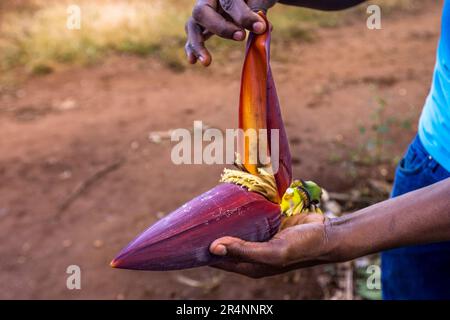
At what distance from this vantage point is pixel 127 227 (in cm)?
319

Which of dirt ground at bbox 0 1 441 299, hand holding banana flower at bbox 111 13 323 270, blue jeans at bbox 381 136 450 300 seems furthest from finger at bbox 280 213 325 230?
dirt ground at bbox 0 1 441 299

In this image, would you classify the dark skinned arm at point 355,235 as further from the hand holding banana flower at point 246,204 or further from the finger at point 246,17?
the finger at point 246,17

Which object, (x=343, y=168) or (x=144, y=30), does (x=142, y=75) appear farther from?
(x=343, y=168)

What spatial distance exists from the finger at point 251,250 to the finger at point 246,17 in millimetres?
509

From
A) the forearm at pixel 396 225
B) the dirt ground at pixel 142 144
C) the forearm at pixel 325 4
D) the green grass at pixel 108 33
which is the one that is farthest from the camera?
the green grass at pixel 108 33

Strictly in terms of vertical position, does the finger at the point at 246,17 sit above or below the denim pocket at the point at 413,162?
above

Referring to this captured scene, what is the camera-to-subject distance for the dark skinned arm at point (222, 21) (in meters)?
1.22

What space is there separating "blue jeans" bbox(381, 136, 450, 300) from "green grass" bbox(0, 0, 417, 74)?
4416 millimetres

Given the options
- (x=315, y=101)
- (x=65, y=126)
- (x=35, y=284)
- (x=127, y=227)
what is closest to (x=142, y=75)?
(x=65, y=126)

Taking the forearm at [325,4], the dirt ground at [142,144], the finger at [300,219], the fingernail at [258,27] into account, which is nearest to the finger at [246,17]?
the fingernail at [258,27]

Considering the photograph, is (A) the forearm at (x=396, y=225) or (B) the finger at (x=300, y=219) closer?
(A) the forearm at (x=396, y=225)

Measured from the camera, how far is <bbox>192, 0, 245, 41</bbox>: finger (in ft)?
4.17

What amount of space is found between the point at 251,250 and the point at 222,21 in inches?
23.1

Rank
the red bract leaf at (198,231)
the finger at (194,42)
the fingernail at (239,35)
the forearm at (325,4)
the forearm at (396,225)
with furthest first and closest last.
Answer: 1. the forearm at (325,4)
2. the finger at (194,42)
3. the fingernail at (239,35)
4. the red bract leaf at (198,231)
5. the forearm at (396,225)
